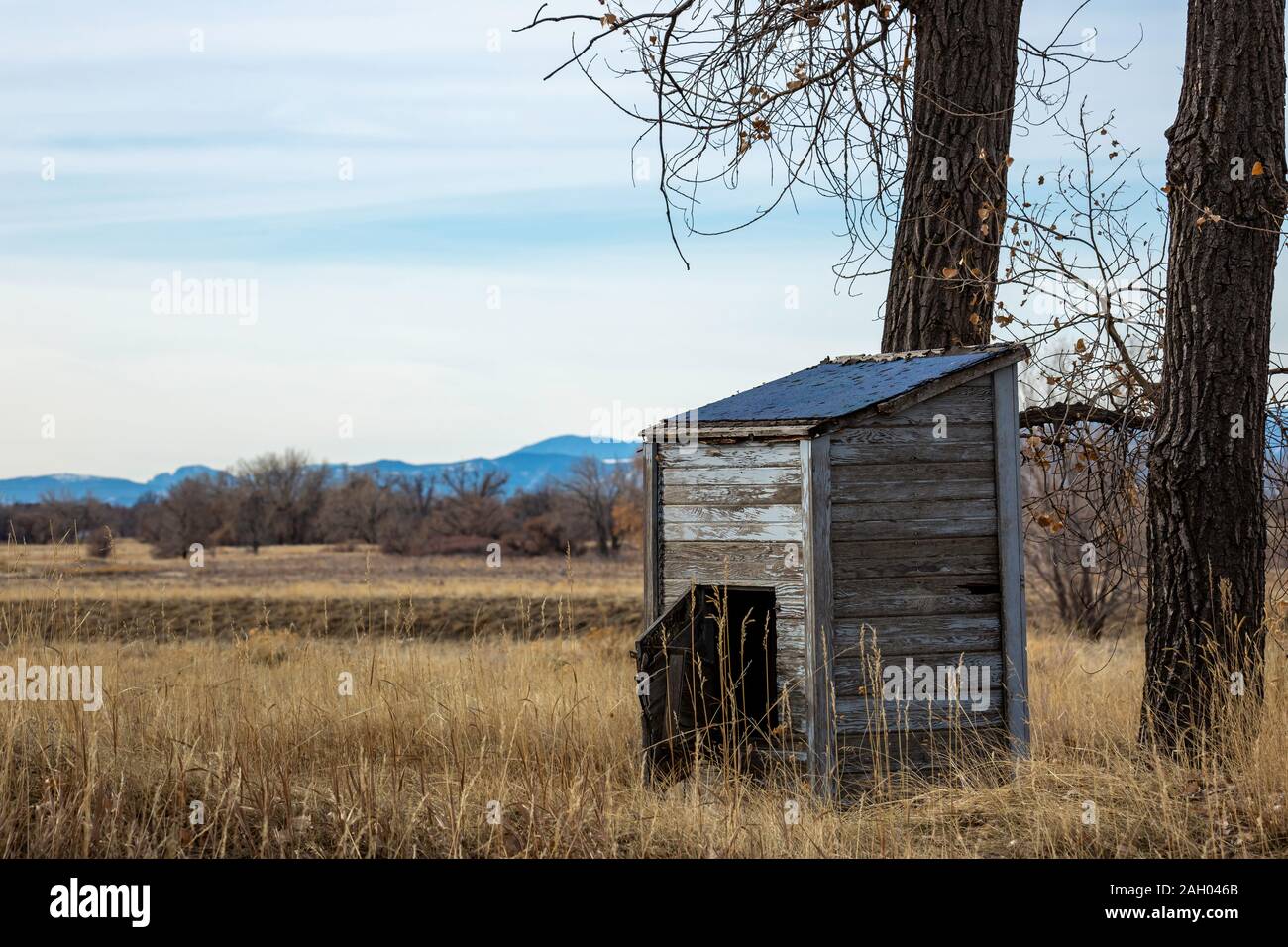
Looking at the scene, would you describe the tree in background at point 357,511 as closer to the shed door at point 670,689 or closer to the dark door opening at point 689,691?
the dark door opening at point 689,691

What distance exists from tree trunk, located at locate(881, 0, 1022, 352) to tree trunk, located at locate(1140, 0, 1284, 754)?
156cm

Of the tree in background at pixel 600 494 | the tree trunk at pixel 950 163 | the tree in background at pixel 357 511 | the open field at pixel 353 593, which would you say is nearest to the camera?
the tree trunk at pixel 950 163

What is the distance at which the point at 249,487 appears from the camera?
5569 cm

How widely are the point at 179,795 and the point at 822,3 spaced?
→ 6775mm

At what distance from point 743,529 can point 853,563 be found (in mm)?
573

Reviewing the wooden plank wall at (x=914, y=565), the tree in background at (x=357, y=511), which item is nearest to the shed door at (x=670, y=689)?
the wooden plank wall at (x=914, y=565)

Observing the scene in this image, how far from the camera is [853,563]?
566 cm

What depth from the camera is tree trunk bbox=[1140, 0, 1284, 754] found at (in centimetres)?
627

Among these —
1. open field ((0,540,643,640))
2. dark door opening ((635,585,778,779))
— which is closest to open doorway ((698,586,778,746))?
dark door opening ((635,585,778,779))

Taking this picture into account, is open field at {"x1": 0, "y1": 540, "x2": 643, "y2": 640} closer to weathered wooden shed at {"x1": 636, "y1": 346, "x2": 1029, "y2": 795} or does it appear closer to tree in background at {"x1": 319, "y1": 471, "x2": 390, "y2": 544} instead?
weathered wooden shed at {"x1": 636, "y1": 346, "x2": 1029, "y2": 795}

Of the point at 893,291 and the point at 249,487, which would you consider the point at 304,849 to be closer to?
the point at 893,291

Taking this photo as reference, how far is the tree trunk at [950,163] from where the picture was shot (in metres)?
7.84

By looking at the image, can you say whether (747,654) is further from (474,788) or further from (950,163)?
(950,163)
